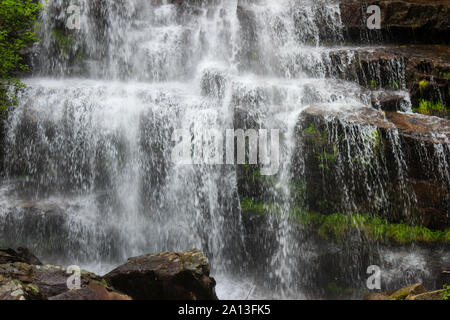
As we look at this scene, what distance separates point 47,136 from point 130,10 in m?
6.99

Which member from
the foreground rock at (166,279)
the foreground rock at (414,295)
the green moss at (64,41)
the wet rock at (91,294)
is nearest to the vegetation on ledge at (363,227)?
the foreground rock at (414,295)

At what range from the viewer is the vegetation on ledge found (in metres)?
7.78

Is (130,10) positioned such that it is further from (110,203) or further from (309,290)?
(309,290)

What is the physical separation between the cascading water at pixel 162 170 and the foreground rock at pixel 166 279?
7.14ft

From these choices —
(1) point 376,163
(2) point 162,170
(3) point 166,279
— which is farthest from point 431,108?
(3) point 166,279

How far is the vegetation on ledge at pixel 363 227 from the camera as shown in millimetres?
7777

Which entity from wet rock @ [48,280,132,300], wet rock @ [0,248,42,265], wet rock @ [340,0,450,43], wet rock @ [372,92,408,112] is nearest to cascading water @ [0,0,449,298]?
wet rock @ [372,92,408,112]

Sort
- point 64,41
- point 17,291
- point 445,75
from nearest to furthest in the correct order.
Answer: point 17,291
point 445,75
point 64,41

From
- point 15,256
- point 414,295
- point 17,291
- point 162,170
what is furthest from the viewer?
point 162,170

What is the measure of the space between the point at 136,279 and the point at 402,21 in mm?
11444

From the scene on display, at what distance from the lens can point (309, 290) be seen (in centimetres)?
825

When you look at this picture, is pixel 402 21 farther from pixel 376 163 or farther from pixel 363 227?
pixel 363 227

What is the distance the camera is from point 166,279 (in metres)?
6.07
